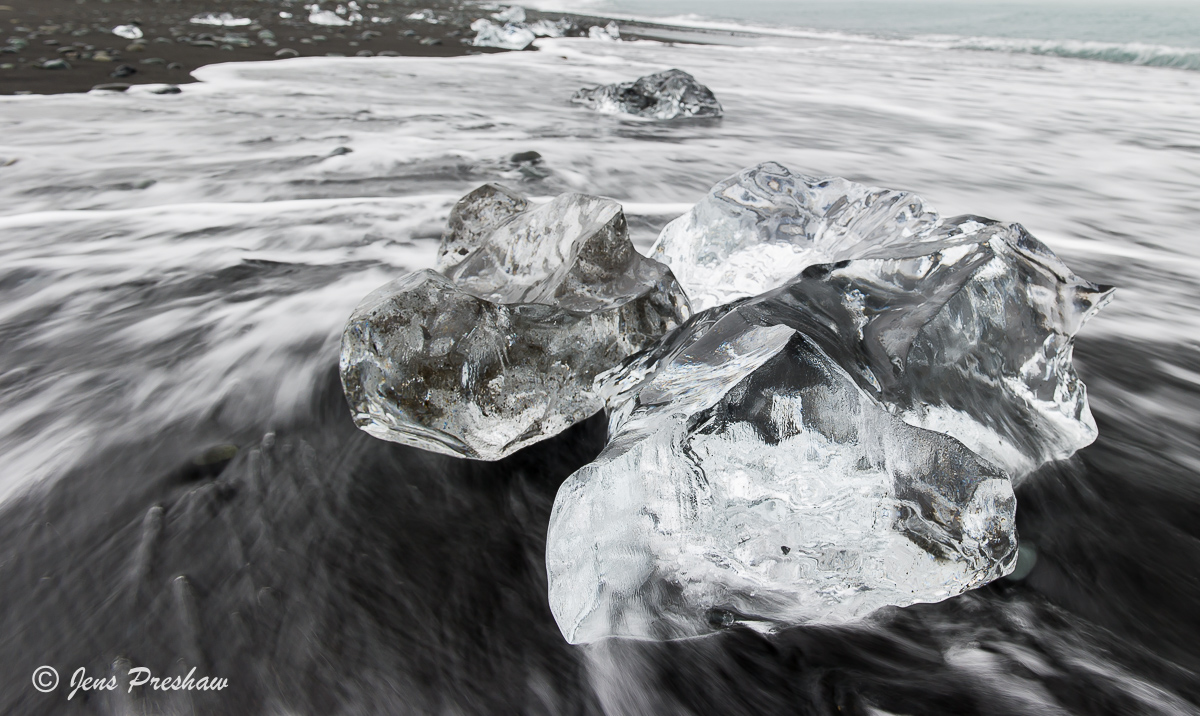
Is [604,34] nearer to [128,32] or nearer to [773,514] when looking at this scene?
[128,32]

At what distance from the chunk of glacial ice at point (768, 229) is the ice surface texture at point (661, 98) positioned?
390cm

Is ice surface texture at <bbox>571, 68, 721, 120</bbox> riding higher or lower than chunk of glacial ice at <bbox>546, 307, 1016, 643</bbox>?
lower

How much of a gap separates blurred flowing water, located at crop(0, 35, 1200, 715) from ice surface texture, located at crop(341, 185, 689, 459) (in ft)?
0.38

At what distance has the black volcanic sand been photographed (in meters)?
5.98

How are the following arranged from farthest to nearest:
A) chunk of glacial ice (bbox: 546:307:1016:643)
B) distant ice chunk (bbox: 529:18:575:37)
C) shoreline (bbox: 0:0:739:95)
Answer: distant ice chunk (bbox: 529:18:575:37), shoreline (bbox: 0:0:739:95), chunk of glacial ice (bbox: 546:307:1016:643)

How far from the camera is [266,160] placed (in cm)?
380

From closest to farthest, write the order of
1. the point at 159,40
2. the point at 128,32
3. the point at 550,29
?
the point at 159,40
the point at 128,32
the point at 550,29

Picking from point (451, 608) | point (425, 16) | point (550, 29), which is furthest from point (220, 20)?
point (451, 608)

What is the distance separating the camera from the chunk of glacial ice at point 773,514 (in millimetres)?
940

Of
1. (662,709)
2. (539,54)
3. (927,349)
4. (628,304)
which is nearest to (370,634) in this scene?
(662,709)

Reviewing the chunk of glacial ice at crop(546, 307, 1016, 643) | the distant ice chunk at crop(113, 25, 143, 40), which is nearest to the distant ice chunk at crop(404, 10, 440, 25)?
the distant ice chunk at crop(113, 25, 143, 40)

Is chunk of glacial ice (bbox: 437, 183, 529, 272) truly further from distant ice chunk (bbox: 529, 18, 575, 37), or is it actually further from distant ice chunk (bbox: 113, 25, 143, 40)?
distant ice chunk (bbox: 529, 18, 575, 37)

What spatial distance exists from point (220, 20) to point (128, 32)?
2.83m

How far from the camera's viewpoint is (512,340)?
1.31 meters
